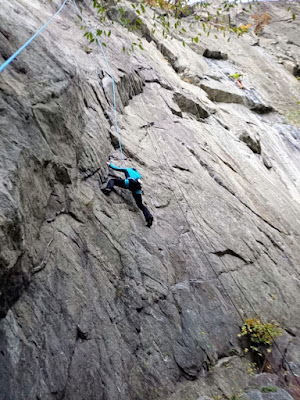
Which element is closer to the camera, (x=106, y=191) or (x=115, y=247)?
(x=115, y=247)

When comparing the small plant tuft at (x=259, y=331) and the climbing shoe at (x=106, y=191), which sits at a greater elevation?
the climbing shoe at (x=106, y=191)

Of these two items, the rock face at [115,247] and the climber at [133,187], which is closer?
the rock face at [115,247]

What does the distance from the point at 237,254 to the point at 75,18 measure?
11381 mm

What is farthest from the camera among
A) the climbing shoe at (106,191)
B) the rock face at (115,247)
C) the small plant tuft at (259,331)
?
the climbing shoe at (106,191)

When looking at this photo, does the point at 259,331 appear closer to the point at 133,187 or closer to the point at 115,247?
the point at 115,247

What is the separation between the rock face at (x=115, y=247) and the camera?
16.8ft

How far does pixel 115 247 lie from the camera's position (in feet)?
22.7

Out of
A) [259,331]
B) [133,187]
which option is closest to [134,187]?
[133,187]

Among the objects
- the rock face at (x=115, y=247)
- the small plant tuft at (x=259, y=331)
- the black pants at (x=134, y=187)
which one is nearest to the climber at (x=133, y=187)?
the black pants at (x=134, y=187)

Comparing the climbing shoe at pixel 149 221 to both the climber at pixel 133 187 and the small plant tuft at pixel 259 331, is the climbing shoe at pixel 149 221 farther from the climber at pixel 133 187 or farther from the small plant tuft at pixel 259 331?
the small plant tuft at pixel 259 331

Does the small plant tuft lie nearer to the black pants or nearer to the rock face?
the rock face

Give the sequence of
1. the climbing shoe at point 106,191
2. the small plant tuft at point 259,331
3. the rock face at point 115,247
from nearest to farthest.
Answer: the rock face at point 115,247 → the small plant tuft at point 259,331 → the climbing shoe at point 106,191

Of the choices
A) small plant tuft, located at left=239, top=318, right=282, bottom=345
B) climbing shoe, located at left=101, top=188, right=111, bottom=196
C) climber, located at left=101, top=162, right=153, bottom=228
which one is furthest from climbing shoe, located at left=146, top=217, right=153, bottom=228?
small plant tuft, located at left=239, top=318, right=282, bottom=345

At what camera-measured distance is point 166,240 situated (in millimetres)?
7832
